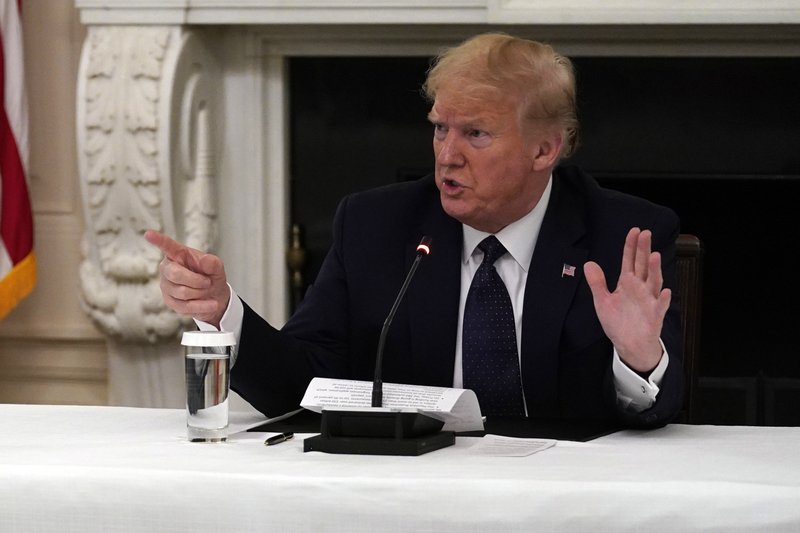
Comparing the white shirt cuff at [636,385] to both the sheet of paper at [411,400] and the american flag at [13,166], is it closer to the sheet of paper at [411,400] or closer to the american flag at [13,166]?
the sheet of paper at [411,400]

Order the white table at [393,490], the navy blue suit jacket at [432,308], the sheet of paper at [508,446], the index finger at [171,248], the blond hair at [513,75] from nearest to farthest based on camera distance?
the white table at [393,490], the sheet of paper at [508,446], the index finger at [171,248], the navy blue suit jacket at [432,308], the blond hair at [513,75]

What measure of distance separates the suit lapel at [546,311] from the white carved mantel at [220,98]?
1.30m

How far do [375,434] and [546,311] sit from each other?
557 mm

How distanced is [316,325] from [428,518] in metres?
0.89

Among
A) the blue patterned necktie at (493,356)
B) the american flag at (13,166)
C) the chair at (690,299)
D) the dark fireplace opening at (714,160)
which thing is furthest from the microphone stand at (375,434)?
the dark fireplace opening at (714,160)

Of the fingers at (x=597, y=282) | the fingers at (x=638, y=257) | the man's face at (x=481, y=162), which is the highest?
the man's face at (x=481, y=162)

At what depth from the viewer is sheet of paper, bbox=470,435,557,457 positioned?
1.46 m

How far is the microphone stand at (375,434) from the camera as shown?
1459 mm

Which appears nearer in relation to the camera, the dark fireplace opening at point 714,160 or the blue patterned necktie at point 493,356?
the blue patterned necktie at point 493,356

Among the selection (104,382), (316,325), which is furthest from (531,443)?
(104,382)

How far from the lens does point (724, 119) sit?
140 inches

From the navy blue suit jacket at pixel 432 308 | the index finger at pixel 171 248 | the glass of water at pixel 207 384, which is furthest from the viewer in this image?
the navy blue suit jacket at pixel 432 308

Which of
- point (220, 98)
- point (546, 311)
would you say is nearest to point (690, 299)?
point (546, 311)

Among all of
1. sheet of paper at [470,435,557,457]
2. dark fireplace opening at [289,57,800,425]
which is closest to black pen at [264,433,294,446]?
sheet of paper at [470,435,557,457]
